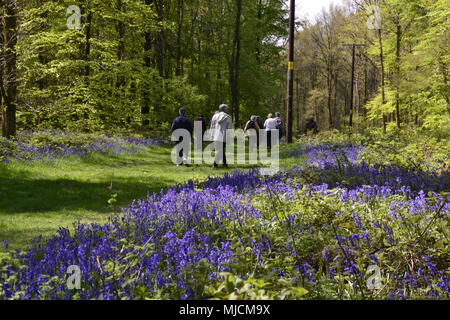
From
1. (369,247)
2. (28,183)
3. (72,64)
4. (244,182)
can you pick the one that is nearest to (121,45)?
(72,64)

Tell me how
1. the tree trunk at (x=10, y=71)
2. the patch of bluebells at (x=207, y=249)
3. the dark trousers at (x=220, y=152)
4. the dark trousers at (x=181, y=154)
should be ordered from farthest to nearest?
the dark trousers at (x=181, y=154)
the dark trousers at (x=220, y=152)
the tree trunk at (x=10, y=71)
the patch of bluebells at (x=207, y=249)

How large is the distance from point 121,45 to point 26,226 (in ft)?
70.5

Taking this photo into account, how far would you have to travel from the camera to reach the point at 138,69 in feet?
64.6

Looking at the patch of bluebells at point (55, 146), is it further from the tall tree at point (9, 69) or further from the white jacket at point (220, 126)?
the white jacket at point (220, 126)

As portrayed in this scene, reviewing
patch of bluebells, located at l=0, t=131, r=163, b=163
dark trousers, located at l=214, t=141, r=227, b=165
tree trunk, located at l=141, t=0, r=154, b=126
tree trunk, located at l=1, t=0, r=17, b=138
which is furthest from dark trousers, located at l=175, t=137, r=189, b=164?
tree trunk, located at l=141, t=0, r=154, b=126

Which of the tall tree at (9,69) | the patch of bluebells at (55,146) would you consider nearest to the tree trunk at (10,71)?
the tall tree at (9,69)

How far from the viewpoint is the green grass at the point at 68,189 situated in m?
6.92

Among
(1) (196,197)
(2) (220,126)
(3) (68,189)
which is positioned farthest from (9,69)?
(1) (196,197)

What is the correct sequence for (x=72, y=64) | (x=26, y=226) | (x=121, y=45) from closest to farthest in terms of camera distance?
(x=26, y=226), (x=72, y=64), (x=121, y=45)

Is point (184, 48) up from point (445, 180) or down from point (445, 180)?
up

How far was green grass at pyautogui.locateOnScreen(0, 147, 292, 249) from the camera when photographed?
22.7 feet

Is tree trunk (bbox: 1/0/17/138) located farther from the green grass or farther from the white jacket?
the white jacket
